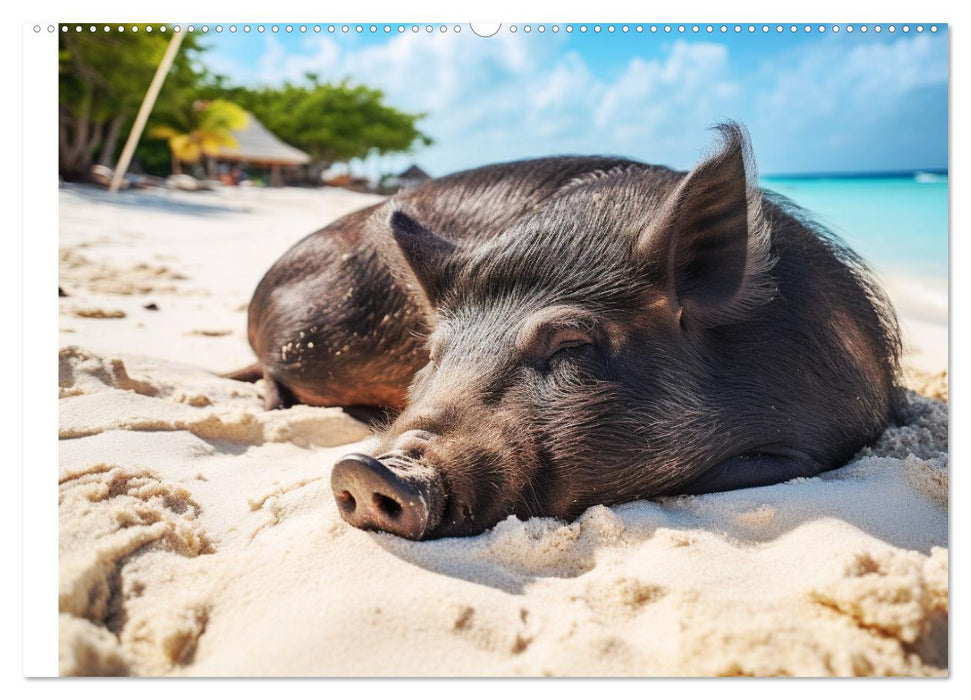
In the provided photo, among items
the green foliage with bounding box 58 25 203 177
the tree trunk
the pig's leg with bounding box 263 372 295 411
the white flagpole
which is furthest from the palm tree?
the pig's leg with bounding box 263 372 295 411

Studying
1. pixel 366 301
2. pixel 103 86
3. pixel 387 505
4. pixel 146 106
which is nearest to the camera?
pixel 387 505

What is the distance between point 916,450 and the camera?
8.41ft

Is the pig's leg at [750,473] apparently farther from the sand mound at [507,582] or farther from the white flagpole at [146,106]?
the white flagpole at [146,106]

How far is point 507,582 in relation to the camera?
175 cm

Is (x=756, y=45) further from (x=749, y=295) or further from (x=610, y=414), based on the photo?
(x=610, y=414)

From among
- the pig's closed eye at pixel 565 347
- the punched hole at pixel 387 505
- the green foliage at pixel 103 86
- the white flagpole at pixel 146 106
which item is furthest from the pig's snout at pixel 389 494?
the green foliage at pixel 103 86

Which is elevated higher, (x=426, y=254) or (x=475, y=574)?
(x=426, y=254)

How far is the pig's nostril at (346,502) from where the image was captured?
193cm

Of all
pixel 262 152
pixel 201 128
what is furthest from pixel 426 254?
pixel 262 152

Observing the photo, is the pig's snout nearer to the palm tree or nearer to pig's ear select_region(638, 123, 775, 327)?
pig's ear select_region(638, 123, 775, 327)

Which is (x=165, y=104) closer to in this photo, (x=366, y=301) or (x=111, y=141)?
(x=111, y=141)

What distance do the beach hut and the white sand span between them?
9.58 feet

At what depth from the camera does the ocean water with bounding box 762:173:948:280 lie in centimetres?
236

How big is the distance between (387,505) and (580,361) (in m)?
0.66
